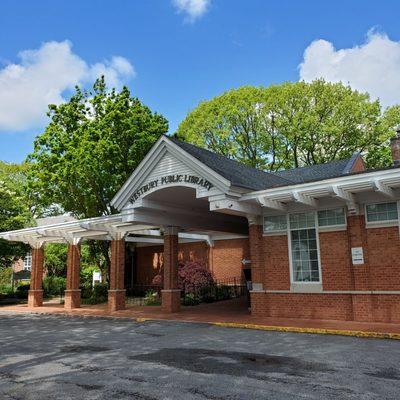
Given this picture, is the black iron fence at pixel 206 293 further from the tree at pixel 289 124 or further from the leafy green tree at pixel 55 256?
the tree at pixel 289 124

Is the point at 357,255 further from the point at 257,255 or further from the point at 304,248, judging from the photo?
the point at 257,255

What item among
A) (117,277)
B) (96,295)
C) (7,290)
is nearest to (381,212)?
(117,277)

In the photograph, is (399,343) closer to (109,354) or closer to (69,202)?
(109,354)

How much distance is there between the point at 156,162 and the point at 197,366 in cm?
909

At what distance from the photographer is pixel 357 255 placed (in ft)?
42.4

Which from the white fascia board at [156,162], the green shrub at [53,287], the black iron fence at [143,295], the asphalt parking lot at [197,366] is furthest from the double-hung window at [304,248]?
the green shrub at [53,287]

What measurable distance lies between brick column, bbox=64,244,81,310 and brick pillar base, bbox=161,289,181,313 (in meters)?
5.82

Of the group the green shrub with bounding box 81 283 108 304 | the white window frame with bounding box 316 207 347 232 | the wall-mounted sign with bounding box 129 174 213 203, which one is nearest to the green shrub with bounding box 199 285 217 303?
the green shrub with bounding box 81 283 108 304

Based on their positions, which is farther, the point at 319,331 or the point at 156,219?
the point at 156,219

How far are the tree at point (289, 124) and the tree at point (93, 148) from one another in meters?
10.8

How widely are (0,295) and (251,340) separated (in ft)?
76.4

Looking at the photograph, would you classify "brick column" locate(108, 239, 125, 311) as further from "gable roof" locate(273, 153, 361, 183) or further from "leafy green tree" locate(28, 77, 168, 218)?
"gable roof" locate(273, 153, 361, 183)

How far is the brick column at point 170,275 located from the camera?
707 inches

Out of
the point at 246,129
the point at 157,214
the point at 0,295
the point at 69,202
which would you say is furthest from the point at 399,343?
the point at 246,129
